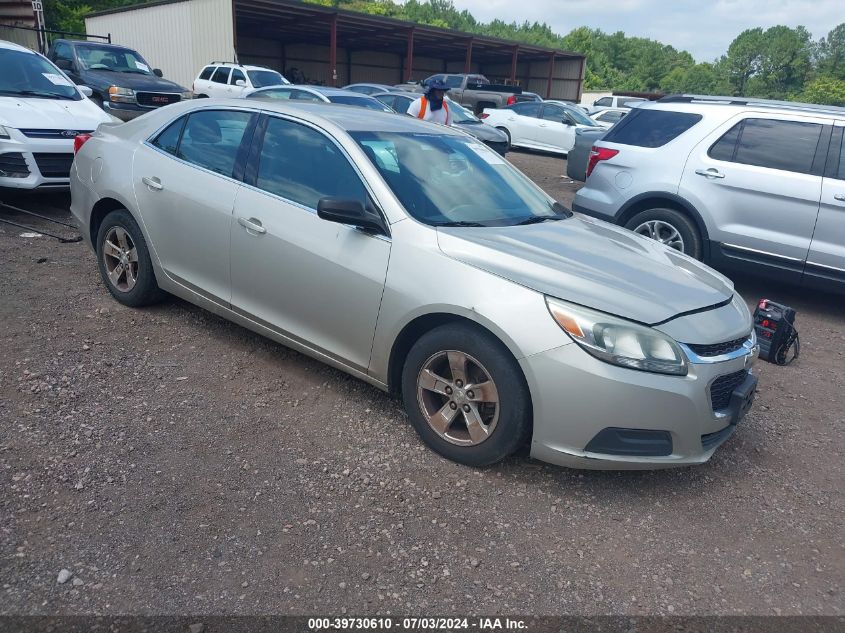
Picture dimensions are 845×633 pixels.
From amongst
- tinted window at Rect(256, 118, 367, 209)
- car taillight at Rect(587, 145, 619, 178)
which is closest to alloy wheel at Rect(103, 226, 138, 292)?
tinted window at Rect(256, 118, 367, 209)

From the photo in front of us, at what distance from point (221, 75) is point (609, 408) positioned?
17939 mm

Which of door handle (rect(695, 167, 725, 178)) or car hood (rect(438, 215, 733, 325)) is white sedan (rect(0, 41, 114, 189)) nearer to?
car hood (rect(438, 215, 733, 325))

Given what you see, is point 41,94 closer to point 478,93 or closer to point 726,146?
point 726,146

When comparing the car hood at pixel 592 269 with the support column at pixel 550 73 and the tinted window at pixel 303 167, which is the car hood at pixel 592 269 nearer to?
the tinted window at pixel 303 167

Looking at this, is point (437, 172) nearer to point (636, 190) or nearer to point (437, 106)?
point (636, 190)

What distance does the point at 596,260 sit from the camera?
11.7 feet

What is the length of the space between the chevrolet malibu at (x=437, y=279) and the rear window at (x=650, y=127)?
2929 millimetres

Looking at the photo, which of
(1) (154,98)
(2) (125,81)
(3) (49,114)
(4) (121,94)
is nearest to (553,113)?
(1) (154,98)

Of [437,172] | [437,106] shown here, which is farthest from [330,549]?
[437,106]

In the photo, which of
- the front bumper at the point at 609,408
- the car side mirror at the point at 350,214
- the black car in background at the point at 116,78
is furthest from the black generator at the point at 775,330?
the black car in background at the point at 116,78

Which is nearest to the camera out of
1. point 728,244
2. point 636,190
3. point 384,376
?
point 384,376

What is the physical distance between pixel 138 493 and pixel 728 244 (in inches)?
215

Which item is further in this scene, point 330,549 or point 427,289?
point 427,289

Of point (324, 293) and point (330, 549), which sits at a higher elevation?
point (324, 293)
